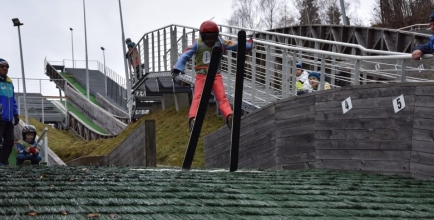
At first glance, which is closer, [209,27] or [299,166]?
[209,27]

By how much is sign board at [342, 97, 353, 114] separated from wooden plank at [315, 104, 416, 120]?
0.16 feet

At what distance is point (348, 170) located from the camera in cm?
954

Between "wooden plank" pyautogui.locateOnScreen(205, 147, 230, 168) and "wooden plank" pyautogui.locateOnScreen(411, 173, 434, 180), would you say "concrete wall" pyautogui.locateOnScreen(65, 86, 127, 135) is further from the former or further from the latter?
"wooden plank" pyautogui.locateOnScreen(411, 173, 434, 180)

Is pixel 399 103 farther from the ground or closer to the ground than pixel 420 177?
farther from the ground

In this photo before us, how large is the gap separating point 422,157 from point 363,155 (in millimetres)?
1048

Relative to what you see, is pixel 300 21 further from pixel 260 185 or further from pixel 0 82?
pixel 260 185

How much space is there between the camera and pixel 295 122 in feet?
35.1

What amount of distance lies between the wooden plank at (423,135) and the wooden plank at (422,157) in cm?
16

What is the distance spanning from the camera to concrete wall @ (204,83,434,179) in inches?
336

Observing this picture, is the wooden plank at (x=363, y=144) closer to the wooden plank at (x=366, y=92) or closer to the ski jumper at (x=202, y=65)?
the wooden plank at (x=366, y=92)

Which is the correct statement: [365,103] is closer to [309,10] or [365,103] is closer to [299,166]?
[299,166]

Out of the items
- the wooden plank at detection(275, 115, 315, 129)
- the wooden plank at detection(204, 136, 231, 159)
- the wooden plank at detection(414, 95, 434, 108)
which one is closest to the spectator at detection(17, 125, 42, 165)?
the wooden plank at detection(204, 136, 231, 159)

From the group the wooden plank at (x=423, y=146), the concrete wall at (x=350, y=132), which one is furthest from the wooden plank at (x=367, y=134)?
the wooden plank at (x=423, y=146)

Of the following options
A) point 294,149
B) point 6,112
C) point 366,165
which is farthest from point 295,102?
point 6,112
